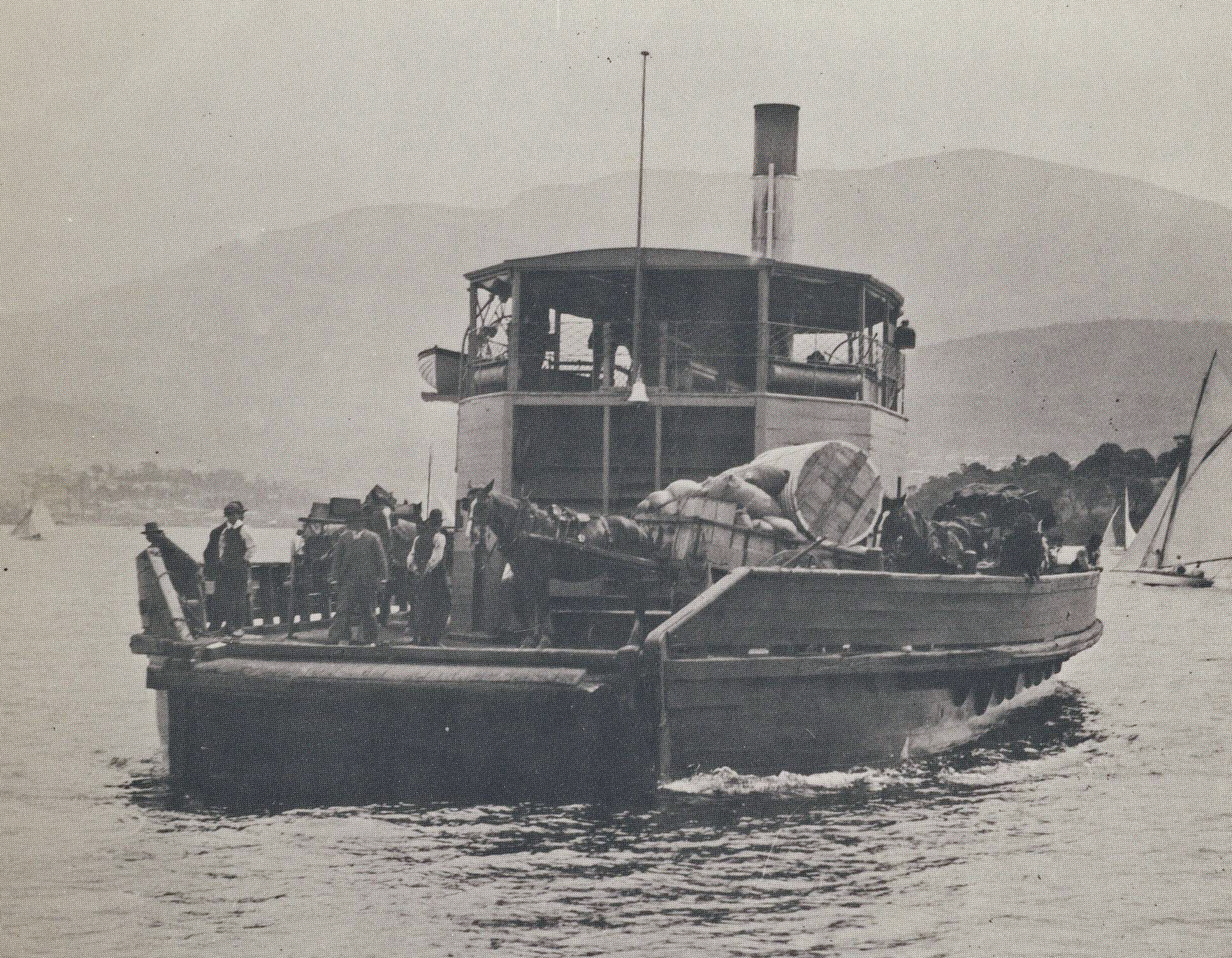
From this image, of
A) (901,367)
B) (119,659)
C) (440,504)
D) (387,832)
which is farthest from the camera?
(119,659)

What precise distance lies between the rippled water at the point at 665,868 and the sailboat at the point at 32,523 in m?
86.4

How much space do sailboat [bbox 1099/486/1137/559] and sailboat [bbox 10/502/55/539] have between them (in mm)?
Result: 65536

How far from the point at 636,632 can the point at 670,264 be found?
27.3 ft

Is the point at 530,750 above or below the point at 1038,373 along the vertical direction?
below

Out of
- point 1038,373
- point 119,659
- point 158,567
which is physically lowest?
point 119,659

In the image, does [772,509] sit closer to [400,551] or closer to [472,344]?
[400,551]

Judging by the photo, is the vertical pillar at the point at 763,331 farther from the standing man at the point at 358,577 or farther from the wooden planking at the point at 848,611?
the standing man at the point at 358,577

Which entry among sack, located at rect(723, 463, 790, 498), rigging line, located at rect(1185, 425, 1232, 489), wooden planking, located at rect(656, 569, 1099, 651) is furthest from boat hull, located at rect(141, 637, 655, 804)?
rigging line, located at rect(1185, 425, 1232, 489)

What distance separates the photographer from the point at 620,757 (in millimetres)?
12648

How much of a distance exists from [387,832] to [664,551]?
14.0ft

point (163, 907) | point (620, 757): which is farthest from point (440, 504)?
point (163, 907)

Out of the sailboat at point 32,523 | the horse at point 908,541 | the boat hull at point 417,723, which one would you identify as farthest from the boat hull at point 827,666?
the sailboat at point 32,523

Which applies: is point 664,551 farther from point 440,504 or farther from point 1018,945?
point 1018,945

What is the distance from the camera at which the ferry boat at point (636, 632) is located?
12.8m
